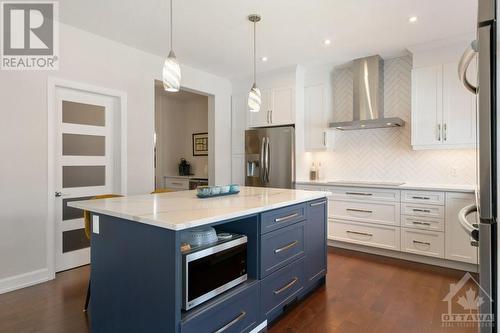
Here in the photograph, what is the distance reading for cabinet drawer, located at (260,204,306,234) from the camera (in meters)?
2.07

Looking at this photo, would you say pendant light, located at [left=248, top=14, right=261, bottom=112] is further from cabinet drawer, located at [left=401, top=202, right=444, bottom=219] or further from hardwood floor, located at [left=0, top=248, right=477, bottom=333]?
cabinet drawer, located at [left=401, top=202, right=444, bottom=219]

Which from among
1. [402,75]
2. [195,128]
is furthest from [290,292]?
[195,128]

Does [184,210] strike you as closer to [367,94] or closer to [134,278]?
[134,278]

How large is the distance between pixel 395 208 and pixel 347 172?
3.65 ft

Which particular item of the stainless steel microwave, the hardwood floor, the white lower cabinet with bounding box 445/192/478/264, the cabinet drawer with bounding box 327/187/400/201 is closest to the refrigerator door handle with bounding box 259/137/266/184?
the cabinet drawer with bounding box 327/187/400/201

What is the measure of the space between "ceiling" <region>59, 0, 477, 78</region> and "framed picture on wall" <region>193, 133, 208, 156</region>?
257cm

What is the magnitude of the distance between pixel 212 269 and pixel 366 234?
2.72 m

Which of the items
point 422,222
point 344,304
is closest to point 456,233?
point 422,222

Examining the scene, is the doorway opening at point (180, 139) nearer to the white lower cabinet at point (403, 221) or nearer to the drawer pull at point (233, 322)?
the white lower cabinet at point (403, 221)

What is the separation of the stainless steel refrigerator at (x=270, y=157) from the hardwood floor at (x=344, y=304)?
166 centimetres

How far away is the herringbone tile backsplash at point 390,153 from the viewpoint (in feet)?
12.5

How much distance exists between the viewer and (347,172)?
4.61m

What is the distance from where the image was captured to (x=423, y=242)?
136 inches

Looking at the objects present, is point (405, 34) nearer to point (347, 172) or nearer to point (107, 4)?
point (347, 172)
